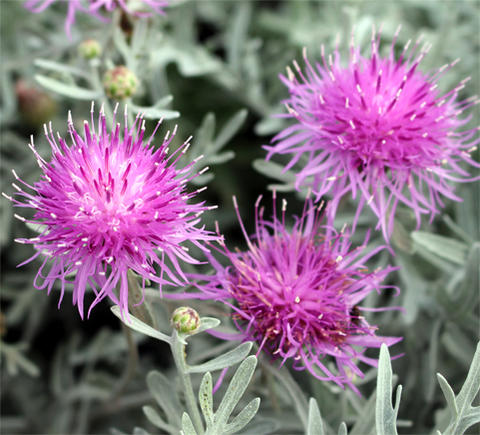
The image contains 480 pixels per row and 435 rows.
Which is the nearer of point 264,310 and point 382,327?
point 264,310

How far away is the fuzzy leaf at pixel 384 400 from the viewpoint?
2.84ft

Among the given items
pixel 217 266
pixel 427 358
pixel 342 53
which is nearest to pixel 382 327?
pixel 427 358

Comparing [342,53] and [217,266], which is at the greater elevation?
[342,53]

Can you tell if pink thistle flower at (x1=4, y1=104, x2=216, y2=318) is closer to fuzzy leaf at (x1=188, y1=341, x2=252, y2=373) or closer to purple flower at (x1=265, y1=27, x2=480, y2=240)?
fuzzy leaf at (x1=188, y1=341, x2=252, y2=373)

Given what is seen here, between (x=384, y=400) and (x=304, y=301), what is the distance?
235 millimetres

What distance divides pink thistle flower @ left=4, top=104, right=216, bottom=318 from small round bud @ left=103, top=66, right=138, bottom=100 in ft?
0.97

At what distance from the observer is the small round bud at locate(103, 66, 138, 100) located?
4.14 ft

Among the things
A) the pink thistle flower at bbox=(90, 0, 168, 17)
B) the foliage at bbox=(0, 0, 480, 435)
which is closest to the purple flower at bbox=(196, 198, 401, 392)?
the foliage at bbox=(0, 0, 480, 435)

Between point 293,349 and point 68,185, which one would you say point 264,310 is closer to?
point 293,349

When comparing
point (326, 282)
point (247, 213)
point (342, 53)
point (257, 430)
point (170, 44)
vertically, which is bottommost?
point (257, 430)

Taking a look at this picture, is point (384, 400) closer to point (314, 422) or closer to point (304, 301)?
point (314, 422)

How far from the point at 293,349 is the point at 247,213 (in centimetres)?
79

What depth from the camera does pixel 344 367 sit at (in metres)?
1.08

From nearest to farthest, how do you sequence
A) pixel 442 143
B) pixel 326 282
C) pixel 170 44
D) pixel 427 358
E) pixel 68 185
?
1. pixel 68 185
2. pixel 326 282
3. pixel 442 143
4. pixel 427 358
5. pixel 170 44
